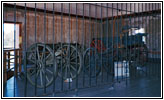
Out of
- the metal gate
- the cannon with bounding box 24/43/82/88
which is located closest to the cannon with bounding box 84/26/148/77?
the metal gate

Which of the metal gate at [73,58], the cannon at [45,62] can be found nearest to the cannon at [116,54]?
the metal gate at [73,58]

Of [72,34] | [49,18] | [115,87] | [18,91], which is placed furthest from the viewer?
[72,34]

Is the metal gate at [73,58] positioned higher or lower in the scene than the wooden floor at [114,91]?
higher

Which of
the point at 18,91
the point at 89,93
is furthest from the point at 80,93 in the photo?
the point at 18,91

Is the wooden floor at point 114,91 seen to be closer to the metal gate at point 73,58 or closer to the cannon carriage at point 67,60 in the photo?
the metal gate at point 73,58

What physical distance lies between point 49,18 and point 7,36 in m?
1.96

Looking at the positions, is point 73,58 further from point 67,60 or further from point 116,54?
point 116,54

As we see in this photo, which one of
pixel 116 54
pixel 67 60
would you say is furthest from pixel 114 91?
pixel 116 54

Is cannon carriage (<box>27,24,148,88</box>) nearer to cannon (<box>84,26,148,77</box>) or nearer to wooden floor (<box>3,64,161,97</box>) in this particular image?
cannon (<box>84,26,148,77</box>)

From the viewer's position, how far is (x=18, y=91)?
2.91m

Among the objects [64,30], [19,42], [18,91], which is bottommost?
[18,91]

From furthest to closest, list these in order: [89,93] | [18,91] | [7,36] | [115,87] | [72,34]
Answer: [72,34], [7,36], [115,87], [18,91], [89,93]

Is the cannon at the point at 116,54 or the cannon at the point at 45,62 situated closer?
the cannon at the point at 45,62

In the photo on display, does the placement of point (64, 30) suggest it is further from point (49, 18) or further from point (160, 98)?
point (160, 98)
